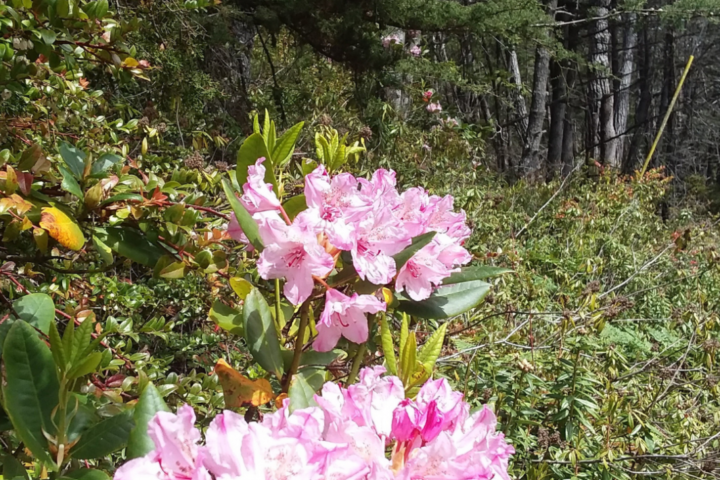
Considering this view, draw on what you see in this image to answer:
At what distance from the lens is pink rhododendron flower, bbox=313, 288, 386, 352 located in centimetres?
76

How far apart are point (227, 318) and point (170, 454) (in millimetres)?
Answer: 377

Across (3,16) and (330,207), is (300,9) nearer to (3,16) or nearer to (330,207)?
(3,16)

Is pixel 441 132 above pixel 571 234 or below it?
above

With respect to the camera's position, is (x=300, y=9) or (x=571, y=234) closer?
(x=300, y=9)

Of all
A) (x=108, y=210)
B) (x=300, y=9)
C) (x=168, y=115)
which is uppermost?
(x=300, y=9)

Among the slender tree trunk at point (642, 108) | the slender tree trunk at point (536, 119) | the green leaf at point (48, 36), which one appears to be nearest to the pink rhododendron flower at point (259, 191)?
the green leaf at point (48, 36)

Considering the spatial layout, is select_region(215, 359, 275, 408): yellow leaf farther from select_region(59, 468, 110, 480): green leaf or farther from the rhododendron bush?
select_region(59, 468, 110, 480): green leaf

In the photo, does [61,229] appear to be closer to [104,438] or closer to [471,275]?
[104,438]

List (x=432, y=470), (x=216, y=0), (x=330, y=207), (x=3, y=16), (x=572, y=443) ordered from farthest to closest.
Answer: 1. (x=216, y=0)
2. (x=572, y=443)
3. (x=3, y=16)
4. (x=330, y=207)
5. (x=432, y=470)

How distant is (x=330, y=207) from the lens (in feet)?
2.51

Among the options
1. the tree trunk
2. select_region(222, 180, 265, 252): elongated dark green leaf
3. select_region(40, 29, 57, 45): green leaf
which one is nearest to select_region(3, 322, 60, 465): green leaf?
select_region(222, 180, 265, 252): elongated dark green leaf

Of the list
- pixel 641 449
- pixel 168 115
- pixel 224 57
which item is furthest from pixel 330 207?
pixel 224 57

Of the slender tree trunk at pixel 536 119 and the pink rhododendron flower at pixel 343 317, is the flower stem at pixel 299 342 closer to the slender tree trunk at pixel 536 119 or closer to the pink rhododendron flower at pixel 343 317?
the pink rhododendron flower at pixel 343 317

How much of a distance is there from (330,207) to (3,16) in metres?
0.89
